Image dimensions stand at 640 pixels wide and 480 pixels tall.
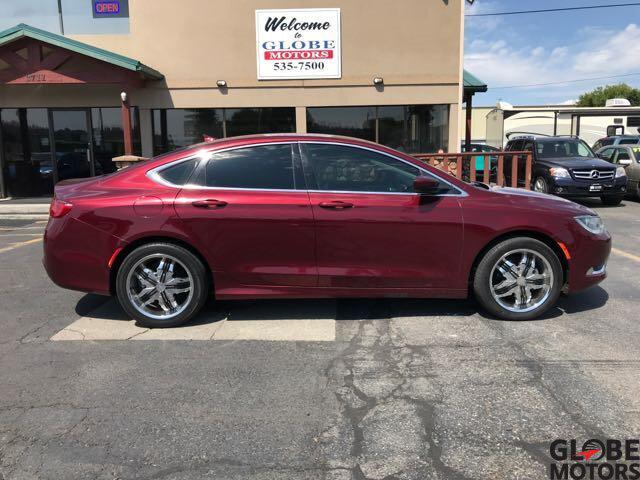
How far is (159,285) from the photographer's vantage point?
475cm

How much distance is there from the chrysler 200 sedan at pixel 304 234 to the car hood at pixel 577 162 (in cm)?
937

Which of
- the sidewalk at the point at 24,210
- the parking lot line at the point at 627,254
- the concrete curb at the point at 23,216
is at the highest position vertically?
the sidewalk at the point at 24,210

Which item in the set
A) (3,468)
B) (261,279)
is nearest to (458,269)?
(261,279)

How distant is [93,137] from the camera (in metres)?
14.5

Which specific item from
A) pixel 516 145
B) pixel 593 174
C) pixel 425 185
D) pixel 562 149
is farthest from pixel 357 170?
pixel 516 145

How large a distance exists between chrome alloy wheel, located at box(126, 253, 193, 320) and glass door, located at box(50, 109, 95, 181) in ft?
36.0

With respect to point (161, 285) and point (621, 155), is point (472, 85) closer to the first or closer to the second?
point (621, 155)

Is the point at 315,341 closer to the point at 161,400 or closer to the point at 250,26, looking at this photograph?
the point at 161,400

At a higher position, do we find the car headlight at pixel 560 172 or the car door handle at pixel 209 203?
the car door handle at pixel 209 203

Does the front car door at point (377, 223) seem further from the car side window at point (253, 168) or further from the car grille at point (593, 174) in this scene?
the car grille at point (593, 174)

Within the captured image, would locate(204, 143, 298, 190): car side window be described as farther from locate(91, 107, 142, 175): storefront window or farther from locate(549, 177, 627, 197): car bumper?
locate(91, 107, 142, 175): storefront window

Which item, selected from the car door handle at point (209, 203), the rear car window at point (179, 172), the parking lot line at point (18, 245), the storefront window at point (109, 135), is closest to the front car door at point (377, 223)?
the car door handle at point (209, 203)

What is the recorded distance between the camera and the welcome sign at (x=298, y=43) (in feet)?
45.3

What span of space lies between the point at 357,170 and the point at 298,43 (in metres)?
10.3
